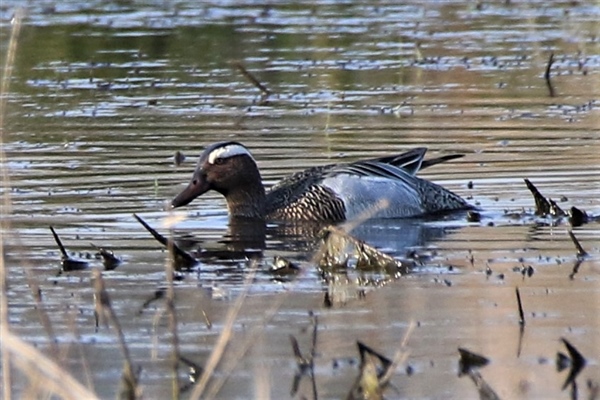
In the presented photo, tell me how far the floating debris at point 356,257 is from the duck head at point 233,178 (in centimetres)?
212

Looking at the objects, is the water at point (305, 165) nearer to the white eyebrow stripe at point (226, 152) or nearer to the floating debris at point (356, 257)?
the floating debris at point (356, 257)

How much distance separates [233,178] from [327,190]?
649 millimetres

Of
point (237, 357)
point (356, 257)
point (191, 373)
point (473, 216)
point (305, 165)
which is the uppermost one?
point (305, 165)

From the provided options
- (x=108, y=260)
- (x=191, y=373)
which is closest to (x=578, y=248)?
(x=108, y=260)

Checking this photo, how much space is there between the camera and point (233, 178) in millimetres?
10648

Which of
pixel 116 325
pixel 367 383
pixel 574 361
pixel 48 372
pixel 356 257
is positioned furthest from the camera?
pixel 356 257

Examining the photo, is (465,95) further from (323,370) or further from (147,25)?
(323,370)

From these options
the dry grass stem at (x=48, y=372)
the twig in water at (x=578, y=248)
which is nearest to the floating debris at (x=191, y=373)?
the dry grass stem at (x=48, y=372)

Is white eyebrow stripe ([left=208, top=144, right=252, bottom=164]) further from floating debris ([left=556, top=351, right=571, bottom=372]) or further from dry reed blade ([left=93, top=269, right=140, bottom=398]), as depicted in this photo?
dry reed blade ([left=93, top=269, right=140, bottom=398])

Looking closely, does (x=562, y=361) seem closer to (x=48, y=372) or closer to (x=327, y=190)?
(x=48, y=372)

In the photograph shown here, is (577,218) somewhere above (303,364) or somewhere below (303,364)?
above

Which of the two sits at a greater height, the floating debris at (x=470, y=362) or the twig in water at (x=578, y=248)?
the twig in water at (x=578, y=248)

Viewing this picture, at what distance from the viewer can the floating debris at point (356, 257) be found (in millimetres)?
8273

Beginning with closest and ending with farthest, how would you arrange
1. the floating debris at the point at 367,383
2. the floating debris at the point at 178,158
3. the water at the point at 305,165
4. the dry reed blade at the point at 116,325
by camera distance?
1. the dry reed blade at the point at 116,325
2. the floating debris at the point at 367,383
3. the water at the point at 305,165
4. the floating debris at the point at 178,158
